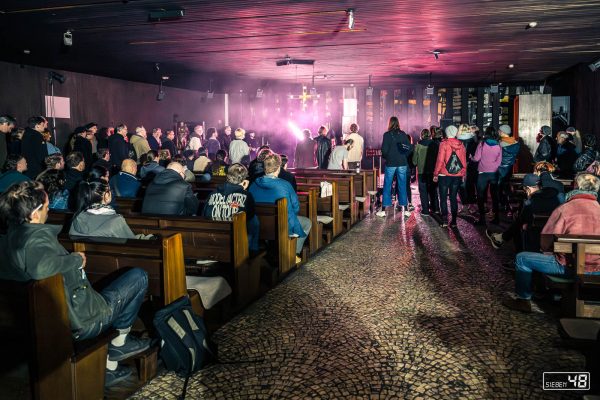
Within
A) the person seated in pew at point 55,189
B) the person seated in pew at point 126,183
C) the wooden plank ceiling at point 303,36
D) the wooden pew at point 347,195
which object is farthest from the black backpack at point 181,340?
the wooden pew at point 347,195

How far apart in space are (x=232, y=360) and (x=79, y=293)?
1191 mm

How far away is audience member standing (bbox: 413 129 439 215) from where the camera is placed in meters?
9.33

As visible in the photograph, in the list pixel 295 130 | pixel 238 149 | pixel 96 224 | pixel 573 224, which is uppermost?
pixel 295 130

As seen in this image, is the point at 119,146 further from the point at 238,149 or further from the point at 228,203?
the point at 228,203

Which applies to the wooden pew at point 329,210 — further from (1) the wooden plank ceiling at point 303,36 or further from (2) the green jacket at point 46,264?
(2) the green jacket at point 46,264

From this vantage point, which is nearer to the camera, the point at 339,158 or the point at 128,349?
the point at 128,349

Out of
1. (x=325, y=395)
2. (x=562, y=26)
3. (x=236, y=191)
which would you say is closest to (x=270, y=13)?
(x=236, y=191)

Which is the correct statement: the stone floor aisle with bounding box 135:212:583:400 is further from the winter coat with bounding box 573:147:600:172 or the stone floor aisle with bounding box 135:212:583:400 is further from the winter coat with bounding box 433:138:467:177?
the winter coat with bounding box 433:138:467:177

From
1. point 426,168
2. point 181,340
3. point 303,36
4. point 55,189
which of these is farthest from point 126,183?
point 426,168

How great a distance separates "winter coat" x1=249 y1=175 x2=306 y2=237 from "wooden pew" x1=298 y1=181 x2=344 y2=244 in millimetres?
1553

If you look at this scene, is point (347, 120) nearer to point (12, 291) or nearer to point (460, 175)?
point (460, 175)

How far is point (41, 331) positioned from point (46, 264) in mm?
335

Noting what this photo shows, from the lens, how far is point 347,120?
20031 millimetres

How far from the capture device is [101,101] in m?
14.1
